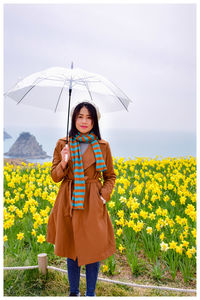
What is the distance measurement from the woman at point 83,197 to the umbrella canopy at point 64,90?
0.66 feet

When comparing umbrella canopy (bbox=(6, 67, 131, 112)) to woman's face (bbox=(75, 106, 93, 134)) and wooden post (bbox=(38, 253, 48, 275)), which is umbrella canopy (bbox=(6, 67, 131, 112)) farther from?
wooden post (bbox=(38, 253, 48, 275))

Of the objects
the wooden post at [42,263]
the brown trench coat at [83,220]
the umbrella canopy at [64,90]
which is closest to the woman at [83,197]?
the brown trench coat at [83,220]

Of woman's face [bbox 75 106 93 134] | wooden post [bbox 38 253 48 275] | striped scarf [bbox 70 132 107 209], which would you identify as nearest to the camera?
striped scarf [bbox 70 132 107 209]

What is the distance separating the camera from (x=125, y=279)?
3027 millimetres

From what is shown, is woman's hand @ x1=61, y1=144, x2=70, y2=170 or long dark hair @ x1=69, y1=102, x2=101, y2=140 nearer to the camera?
woman's hand @ x1=61, y1=144, x2=70, y2=170

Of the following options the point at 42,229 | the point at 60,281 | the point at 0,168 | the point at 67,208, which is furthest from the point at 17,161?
the point at 67,208

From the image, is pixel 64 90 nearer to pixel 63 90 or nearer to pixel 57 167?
pixel 63 90

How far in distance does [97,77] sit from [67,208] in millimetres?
1228

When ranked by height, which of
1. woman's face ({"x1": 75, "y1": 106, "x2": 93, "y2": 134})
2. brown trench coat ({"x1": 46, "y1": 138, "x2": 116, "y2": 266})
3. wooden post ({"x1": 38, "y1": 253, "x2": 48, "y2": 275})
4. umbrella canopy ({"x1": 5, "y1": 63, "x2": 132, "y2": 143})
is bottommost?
wooden post ({"x1": 38, "y1": 253, "x2": 48, "y2": 275})

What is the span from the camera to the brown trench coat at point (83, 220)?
232 cm

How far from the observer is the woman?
2.32m

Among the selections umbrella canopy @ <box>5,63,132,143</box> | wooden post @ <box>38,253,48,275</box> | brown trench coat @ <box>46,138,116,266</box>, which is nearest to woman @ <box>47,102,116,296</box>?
brown trench coat @ <box>46,138,116,266</box>

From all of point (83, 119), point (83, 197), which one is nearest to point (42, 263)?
point (83, 197)

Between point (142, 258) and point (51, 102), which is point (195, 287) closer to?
point (142, 258)
